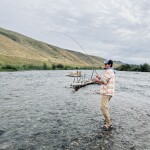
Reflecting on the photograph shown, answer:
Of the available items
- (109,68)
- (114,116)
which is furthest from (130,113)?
(109,68)

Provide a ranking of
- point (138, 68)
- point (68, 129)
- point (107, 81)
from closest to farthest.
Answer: point (107, 81)
point (68, 129)
point (138, 68)

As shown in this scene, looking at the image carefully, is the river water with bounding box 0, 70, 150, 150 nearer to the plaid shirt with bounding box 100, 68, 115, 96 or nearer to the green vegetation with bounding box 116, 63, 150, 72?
the plaid shirt with bounding box 100, 68, 115, 96

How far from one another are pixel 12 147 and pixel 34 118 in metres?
4.99

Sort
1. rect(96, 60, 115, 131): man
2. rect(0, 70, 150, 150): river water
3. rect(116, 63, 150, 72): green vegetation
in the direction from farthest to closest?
rect(116, 63, 150, 72): green vegetation → rect(96, 60, 115, 131): man → rect(0, 70, 150, 150): river water

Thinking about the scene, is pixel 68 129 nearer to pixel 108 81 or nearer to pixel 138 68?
pixel 108 81

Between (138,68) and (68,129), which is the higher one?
(138,68)

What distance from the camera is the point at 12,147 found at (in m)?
10.2

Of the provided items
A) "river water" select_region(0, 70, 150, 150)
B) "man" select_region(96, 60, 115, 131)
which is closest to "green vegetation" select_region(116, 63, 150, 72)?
"river water" select_region(0, 70, 150, 150)

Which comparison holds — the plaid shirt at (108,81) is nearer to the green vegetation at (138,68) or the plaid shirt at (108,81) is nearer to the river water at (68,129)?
the river water at (68,129)

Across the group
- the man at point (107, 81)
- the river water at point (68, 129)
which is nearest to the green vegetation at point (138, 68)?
the river water at point (68, 129)

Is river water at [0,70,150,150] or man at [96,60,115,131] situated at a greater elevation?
man at [96,60,115,131]

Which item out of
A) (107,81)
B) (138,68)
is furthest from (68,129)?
(138,68)

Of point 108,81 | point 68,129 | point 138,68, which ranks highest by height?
point 108,81

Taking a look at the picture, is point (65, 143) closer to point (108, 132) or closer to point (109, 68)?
point (108, 132)
